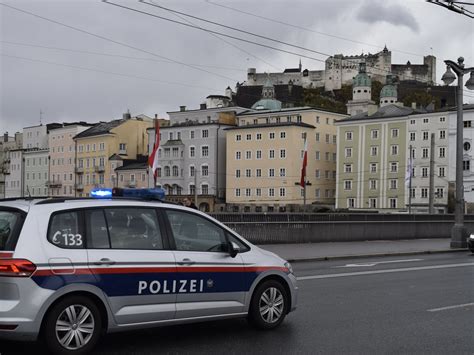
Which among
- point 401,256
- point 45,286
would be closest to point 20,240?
point 45,286

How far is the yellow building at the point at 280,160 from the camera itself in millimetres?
107500

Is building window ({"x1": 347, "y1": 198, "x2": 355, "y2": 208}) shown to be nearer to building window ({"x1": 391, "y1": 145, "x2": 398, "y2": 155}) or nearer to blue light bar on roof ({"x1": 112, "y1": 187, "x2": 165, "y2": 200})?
building window ({"x1": 391, "y1": 145, "x2": 398, "y2": 155})

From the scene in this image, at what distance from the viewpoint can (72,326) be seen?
727cm

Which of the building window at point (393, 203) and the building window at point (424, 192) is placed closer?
the building window at point (424, 192)

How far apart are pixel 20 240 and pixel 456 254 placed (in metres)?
20.6

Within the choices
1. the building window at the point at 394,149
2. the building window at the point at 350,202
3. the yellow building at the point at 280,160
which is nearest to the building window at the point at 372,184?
the building window at the point at 350,202

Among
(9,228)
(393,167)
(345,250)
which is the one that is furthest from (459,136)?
(393,167)

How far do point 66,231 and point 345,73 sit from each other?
178581 millimetres

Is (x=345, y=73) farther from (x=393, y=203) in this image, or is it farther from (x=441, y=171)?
(x=441, y=171)

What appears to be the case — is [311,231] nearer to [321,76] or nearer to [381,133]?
[381,133]

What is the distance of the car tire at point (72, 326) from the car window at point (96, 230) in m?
0.61

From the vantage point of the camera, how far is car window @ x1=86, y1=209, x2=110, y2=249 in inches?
298

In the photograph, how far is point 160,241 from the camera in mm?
8094

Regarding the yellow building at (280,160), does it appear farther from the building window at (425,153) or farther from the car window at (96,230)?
the car window at (96,230)
